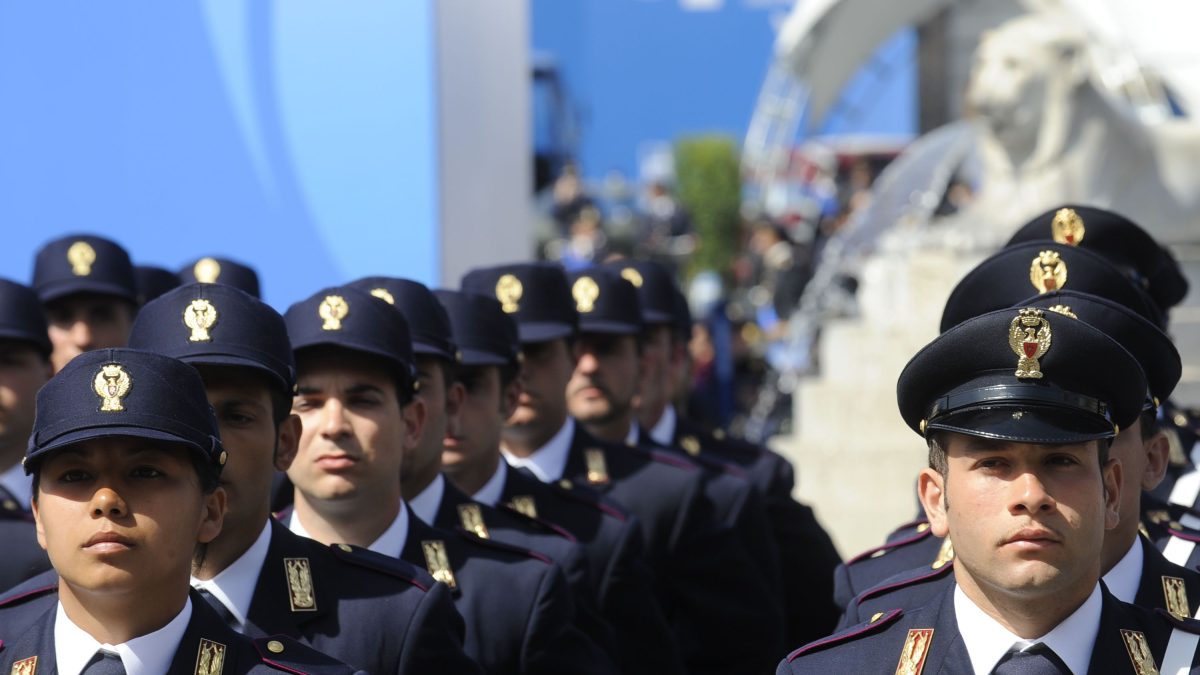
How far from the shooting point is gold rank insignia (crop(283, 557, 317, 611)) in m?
3.96

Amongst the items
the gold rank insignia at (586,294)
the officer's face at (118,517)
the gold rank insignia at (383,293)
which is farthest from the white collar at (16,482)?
the officer's face at (118,517)

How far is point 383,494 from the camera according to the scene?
4.45 metres

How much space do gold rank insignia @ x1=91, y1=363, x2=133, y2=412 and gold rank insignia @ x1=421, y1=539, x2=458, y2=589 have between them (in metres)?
1.30

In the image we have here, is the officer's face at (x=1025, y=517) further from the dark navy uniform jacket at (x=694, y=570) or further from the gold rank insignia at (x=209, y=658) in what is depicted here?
the dark navy uniform jacket at (x=694, y=570)

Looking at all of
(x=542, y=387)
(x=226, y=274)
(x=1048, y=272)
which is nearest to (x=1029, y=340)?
(x=1048, y=272)

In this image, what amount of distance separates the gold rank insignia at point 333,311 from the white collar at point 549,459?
163cm

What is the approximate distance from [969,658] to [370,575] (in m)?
1.36

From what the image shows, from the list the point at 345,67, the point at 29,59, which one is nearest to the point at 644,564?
the point at 345,67

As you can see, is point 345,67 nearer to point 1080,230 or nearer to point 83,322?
point 83,322

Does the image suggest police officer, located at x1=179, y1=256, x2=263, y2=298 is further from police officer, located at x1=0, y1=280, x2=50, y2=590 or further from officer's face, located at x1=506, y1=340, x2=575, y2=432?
officer's face, located at x1=506, y1=340, x2=575, y2=432

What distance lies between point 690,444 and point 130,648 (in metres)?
4.31

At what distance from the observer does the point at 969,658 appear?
3.33 meters

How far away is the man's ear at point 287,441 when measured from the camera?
4086 millimetres

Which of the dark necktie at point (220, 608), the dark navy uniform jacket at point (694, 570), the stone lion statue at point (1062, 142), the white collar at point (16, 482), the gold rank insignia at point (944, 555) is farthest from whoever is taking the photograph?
the stone lion statue at point (1062, 142)
